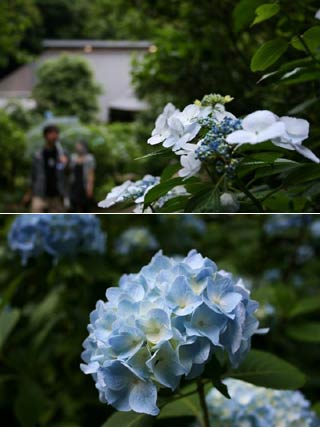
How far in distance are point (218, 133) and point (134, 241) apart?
1.49 meters

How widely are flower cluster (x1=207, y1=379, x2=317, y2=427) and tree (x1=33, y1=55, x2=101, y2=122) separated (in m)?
14.0

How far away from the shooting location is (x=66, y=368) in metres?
1.62

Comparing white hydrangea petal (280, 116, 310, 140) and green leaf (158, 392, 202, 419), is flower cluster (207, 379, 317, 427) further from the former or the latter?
white hydrangea petal (280, 116, 310, 140)

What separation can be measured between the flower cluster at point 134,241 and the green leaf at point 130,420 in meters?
1.39

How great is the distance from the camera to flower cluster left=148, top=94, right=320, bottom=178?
22.1 inches

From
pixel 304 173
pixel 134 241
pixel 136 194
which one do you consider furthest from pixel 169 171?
pixel 134 241

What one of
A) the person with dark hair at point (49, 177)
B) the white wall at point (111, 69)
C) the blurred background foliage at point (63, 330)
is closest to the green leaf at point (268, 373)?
the blurred background foliage at point (63, 330)

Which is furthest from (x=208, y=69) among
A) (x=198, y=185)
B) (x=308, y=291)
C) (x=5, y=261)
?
(x=198, y=185)

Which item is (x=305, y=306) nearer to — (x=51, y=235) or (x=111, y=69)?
(x=51, y=235)

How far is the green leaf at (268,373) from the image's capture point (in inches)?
26.5

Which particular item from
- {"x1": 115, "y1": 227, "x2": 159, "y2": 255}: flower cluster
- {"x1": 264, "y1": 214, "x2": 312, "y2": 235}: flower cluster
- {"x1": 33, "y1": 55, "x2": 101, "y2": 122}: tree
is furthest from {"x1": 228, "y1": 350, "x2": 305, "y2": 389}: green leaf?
{"x1": 33, "y1": 55, "x2": 101, "y2": 122}: tree

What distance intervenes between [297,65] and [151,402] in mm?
490

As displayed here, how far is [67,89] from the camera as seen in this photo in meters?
15.1

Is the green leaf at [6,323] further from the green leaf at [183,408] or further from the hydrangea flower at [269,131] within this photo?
the hydrangea flower at [269,131]
